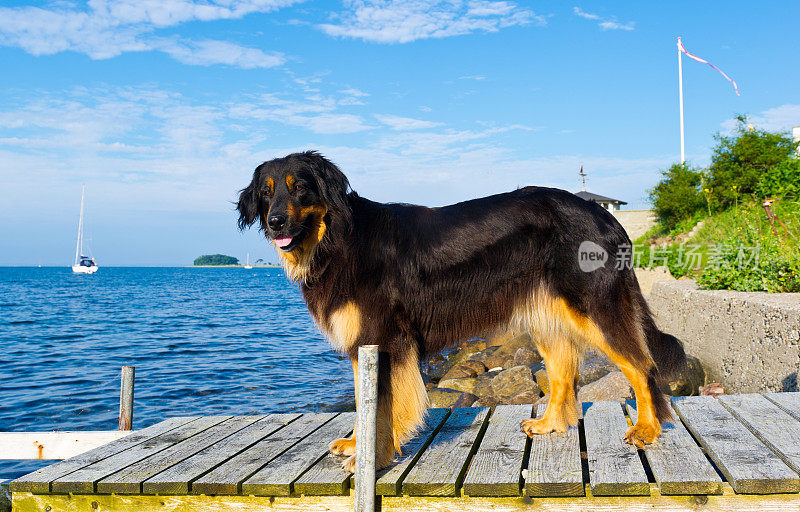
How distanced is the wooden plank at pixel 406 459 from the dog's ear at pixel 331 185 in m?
1.66

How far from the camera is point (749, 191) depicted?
20.8 metres

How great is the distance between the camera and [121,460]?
13.6ft

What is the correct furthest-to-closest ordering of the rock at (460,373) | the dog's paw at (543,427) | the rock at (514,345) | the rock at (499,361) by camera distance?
the rock at (514,345)
the rock at (499,361)
the rock at (460,373)
the dog's paw at (543,427)

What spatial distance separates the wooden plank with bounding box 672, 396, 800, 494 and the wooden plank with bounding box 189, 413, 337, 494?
2905 millimetres

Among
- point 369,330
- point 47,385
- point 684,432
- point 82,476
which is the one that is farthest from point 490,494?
point 47,385

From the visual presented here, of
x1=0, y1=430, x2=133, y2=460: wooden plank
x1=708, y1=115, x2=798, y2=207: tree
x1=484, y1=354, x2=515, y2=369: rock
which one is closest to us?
x1=0, y1=430, x2=133, y2=460: wooden plank

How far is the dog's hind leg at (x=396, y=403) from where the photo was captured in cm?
362

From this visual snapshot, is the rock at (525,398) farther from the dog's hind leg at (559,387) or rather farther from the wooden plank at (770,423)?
the dog's hind leg at (559,387)

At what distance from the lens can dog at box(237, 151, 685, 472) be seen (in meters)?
3.78

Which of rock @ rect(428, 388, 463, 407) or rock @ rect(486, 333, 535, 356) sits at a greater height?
rock @ rect(486, 333, 535, 356)

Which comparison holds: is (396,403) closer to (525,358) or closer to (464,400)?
(464,400)

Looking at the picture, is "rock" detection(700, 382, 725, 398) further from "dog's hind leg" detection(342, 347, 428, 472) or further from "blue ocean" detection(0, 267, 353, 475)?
"blue ocean" detection(0, 267, 353, 475)

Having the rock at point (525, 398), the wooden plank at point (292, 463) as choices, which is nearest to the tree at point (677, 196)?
the rock at point (525, 398)

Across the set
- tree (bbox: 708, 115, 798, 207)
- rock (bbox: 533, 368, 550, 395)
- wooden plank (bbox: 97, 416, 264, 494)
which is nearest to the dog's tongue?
wooden plank (bbox: 97, 416, 264, 494)
